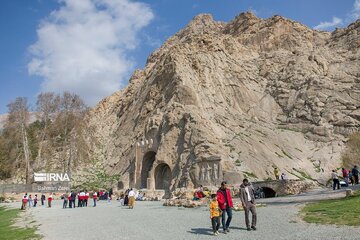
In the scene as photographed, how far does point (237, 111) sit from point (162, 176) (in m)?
18.1

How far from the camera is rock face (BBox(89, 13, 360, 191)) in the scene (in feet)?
138

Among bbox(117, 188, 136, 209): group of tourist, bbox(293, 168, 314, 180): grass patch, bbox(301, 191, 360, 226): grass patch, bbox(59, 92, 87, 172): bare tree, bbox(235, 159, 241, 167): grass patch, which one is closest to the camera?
bbox(301, 191, 360, 226): grass patch

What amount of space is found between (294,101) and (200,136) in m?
25.7

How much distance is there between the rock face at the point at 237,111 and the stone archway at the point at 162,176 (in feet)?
0.46

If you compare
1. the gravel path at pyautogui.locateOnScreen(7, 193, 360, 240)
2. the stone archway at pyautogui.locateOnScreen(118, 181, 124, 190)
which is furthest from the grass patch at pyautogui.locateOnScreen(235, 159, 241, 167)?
the gravel path at pyautogui.locateOnScreen(7, 193, 360, 240)

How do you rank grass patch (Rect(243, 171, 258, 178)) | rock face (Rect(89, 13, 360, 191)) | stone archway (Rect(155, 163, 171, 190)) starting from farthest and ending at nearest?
stone archway (Rect(155, 163, 171, 190)) → rock face (Rect(89, 13, 360, 191)) → grass patch (Rect(243, 171, 258, 178))

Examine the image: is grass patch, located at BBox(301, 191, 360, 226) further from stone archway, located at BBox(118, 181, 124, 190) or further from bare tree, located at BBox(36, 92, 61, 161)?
bare tree, located at BBox(36, 92, 61, 161)

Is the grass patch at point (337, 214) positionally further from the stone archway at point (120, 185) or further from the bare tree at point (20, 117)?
the bare tree at point (20, 117)

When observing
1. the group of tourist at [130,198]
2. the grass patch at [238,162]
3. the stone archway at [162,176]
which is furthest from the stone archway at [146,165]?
the grass patch at [238,162]

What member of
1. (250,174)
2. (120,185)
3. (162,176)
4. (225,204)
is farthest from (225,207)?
(120,185)

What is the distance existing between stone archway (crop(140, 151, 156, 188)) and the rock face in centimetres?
14

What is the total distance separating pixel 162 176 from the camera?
46469 millimetres

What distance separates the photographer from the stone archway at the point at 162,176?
45.6 meters

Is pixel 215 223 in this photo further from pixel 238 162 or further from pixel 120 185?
pixel 120 185
